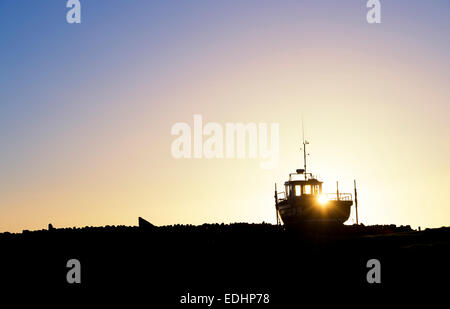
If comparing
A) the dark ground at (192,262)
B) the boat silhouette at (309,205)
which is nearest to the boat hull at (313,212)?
the boat silhouette at (309,205)

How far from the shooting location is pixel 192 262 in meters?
27.9

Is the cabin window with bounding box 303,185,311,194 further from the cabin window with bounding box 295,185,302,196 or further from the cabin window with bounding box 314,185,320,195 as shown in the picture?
the cabin window with bounding box 314,185,320,195

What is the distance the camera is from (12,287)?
25906mm

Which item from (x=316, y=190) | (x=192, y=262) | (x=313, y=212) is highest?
(x=316, y=190)

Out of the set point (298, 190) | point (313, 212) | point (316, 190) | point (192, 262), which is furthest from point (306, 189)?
point (192, 262)

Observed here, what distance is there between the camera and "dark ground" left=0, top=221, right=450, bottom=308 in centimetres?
2436

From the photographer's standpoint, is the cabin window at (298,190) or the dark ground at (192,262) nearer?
the dark ground at (192,262)

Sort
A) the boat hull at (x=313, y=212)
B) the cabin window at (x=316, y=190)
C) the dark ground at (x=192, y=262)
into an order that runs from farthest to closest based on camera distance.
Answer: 1. the cabin window at (x=316, y=190)
2. the boat hull at (x=313, y=212)
3. the dark ground at (x=192, y=262)

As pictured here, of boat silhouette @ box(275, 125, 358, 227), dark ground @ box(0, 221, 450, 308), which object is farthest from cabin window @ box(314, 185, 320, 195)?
dark ground @ box(0, 221, 450, 308)

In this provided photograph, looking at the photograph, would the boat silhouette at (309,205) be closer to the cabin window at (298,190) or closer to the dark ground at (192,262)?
the cabin window at (298,190)

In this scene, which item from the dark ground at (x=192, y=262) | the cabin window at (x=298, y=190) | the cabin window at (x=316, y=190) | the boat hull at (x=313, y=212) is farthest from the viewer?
the cabin window at (x=316, y=190)

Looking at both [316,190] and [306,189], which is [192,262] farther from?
[316,190]

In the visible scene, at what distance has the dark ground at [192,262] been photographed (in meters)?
24.4
